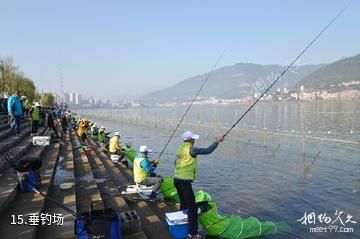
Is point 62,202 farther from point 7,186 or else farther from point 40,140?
point 40,140

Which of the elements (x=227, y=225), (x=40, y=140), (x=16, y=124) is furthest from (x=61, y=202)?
(x=16, y=124)

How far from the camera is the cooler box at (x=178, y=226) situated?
22.9 ft

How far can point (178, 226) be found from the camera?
7.00 meters

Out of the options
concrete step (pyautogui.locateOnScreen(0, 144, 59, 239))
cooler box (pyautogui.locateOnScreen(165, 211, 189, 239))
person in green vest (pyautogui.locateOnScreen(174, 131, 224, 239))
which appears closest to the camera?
concrete step (pyautogui.locateOnScreen(0, 144, 59, 239))

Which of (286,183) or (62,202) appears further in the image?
(286,183)

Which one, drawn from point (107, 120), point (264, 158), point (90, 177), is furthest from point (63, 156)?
point (107, 120)

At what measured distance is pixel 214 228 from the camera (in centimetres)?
800

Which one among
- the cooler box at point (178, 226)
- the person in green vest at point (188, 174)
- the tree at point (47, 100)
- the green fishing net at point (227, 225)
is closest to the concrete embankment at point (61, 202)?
the cooler box at point (178, 226)

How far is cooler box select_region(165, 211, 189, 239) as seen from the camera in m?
6.97

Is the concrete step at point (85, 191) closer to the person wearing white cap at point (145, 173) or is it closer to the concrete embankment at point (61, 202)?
the concrete embankment at point (61, 202)

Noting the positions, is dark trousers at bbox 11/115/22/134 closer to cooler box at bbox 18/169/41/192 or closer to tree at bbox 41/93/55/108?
cooler box at bbox 18/169/41/192

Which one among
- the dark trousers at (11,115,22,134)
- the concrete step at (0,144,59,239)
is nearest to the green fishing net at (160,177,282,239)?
the concrete step at (0,144,59,239)

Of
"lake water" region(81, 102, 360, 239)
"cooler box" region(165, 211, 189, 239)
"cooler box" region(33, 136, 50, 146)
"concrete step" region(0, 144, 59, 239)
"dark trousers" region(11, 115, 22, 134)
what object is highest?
"dark trousers" region(11, 115, 22, 134)

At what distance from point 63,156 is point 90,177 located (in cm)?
385
